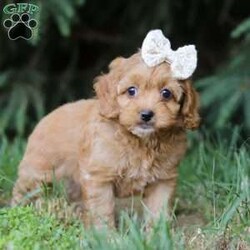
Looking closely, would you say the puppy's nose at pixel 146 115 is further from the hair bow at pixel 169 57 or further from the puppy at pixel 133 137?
the hair bow at pixel 169 57

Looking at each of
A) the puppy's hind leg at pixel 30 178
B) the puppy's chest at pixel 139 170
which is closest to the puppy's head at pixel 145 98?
the puppy's chest at pixel 139 170

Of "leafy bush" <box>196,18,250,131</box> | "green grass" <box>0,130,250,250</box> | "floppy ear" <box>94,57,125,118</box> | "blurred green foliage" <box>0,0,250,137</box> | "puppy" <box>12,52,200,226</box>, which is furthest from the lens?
"blurred green foliage" <box>0,0,250,137</box>

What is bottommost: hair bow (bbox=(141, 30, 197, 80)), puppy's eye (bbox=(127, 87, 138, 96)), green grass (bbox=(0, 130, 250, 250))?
green grass (bbox=(0, 130, 250, 250))

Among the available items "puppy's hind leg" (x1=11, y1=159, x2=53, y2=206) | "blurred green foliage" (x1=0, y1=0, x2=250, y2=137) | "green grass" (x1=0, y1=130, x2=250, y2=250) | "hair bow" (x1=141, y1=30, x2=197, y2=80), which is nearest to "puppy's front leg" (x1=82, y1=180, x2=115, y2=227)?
"green grass" (x1=0, y1=130, x2=250, y2=250)

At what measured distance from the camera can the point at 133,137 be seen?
523 cm

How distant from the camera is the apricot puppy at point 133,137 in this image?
5043 mm

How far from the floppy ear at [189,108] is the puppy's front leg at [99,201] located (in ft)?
2.00

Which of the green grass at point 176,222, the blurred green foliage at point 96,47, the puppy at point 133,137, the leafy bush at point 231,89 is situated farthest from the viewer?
the blurred green foliage at point 96,47

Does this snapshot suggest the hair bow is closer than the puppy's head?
No

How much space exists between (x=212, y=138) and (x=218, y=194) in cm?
209

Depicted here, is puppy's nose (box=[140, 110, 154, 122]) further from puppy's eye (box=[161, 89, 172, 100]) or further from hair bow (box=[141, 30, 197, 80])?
hair bow (box=[141, 30, 197, 80])

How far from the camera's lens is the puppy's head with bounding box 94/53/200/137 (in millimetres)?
4977

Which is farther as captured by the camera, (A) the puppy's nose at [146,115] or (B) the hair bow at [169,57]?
(B) the hair bow at [169,57]

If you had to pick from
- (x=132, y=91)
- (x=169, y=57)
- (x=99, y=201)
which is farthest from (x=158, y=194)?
(x=169, y=57)
